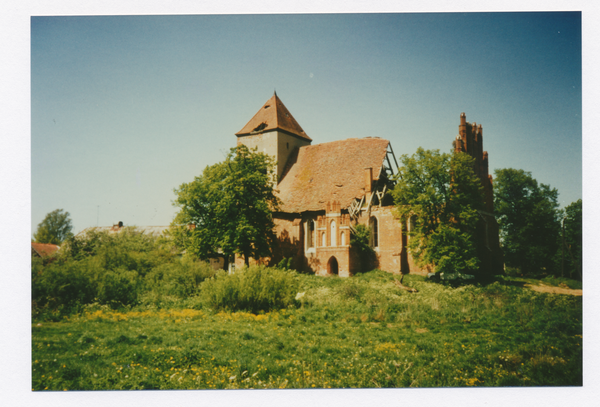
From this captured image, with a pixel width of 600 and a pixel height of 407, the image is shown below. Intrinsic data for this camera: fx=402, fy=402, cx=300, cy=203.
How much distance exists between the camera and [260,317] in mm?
13820

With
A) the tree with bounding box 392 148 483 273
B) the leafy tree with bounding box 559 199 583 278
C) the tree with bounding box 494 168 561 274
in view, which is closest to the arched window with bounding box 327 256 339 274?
the tree with bounding box 392 148 483 273

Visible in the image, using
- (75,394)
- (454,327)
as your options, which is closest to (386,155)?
(454,327)

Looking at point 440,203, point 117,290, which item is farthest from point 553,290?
point 117,290

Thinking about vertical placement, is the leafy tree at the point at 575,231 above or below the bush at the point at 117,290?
above

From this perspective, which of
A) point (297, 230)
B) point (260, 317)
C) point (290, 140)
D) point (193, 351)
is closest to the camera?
point (193, 351)

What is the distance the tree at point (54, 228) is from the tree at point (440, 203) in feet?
53.5

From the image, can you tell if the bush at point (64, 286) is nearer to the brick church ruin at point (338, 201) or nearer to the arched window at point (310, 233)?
the brick church ruin at point (338, 201)

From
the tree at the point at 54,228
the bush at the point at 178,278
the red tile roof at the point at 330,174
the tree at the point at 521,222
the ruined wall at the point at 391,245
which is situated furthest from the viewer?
the red tile roof at the point at 330,174

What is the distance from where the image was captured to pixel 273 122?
32.9 m

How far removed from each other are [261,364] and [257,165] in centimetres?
1733

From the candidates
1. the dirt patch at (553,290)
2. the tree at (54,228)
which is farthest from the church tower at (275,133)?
the dirt patch at (553,290)

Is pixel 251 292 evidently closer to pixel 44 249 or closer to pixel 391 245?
pixel 44 249

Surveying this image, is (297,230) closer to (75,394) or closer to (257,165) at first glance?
(257,165)

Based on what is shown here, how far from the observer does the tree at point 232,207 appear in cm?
2375
